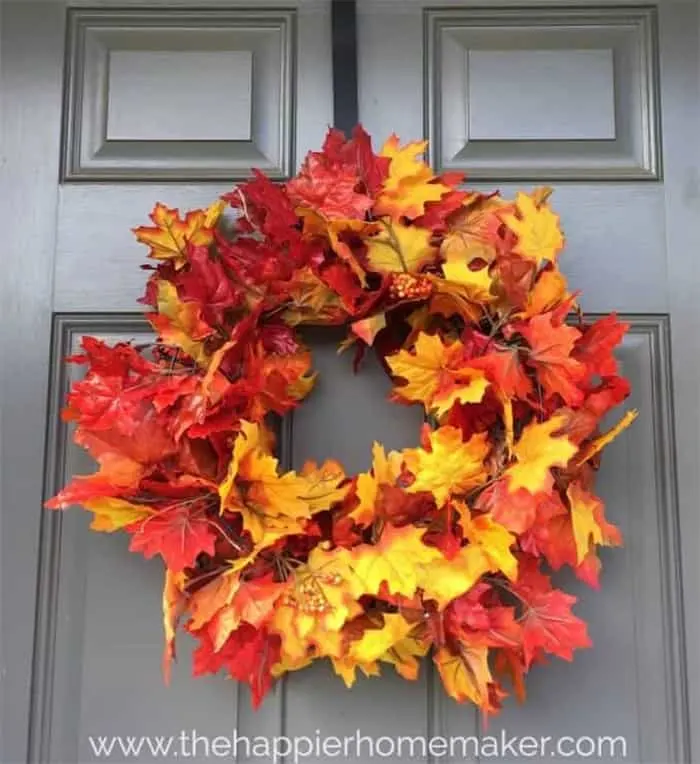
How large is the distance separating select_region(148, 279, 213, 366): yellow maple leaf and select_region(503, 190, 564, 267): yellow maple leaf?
312 millimetres

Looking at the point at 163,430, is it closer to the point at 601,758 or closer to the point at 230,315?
the point at 230,315

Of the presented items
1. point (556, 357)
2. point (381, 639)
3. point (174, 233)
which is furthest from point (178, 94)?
point (381, 639)

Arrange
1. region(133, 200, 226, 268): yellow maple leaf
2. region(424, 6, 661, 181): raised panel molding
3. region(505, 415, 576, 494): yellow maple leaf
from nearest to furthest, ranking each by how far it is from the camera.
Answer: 1. region(505, 415, 576, 494): yellow maple leaf
2. region(133, 200, 226, 268): yellow maple leaf
3. region(424, 6, 661, 181): raised panel molding

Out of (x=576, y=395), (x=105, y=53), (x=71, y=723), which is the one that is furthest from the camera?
(x=105, y=53)

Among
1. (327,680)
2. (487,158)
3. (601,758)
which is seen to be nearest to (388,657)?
(327,680)

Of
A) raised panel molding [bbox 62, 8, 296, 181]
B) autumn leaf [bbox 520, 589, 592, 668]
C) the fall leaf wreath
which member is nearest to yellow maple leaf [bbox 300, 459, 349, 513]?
the fall leaf wreath

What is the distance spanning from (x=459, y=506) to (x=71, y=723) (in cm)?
47

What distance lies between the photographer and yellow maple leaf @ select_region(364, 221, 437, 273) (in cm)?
86

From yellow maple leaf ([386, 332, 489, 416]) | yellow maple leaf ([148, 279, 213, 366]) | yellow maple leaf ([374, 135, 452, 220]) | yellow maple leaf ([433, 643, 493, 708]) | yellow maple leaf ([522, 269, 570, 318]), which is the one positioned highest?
yellow maple leaf ([374, 135, 452, 220])

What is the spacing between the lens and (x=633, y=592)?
0.93m

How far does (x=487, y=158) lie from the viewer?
3.25ft

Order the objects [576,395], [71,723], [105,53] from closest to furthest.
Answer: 1. [576,395]
2. [71,723]
3. [105,53]

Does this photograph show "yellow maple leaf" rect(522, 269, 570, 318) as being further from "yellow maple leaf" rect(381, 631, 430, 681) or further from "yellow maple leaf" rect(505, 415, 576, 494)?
"yellow maple leaf" rect(381, 631, 430, 681)

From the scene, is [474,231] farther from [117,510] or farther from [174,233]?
[117,510]
